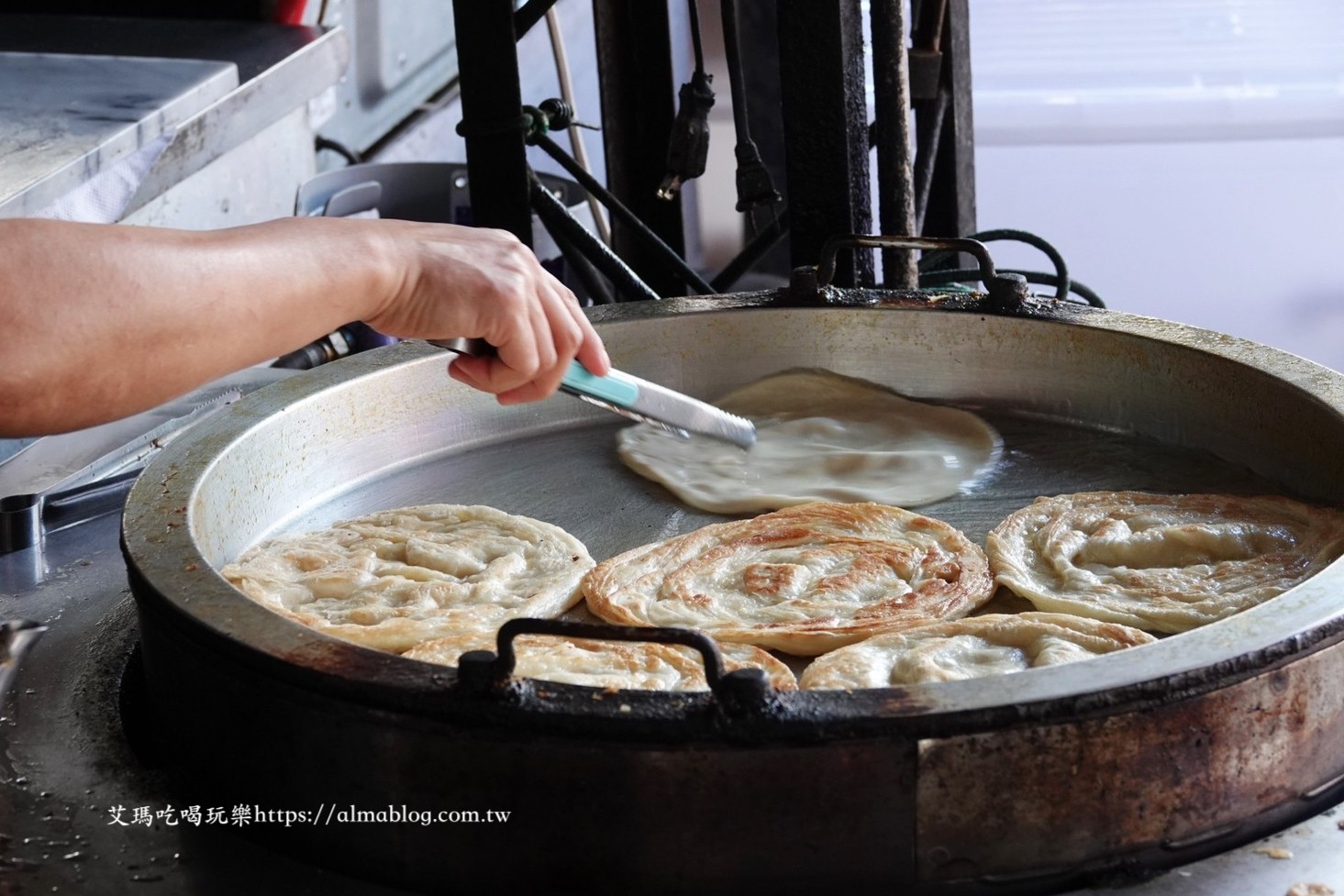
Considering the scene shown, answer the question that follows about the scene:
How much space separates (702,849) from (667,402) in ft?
2.94

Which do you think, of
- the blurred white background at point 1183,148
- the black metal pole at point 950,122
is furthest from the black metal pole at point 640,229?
the blurred white background at point 1183,148

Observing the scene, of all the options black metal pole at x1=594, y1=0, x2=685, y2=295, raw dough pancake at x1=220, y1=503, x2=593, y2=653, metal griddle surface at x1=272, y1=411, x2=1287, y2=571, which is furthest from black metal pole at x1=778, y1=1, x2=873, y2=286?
raw dough pancake at x1=220, y1=503, x2=593, y2=653

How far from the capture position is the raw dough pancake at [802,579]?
1817mm

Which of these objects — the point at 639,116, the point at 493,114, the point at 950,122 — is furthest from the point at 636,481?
the point at 950,122

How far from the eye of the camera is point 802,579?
1.97 metres

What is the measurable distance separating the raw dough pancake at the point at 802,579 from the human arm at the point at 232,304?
0.33 meters

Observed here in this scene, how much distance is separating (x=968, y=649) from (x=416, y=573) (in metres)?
0.81

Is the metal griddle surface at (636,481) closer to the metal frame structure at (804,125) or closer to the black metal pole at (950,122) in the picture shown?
the metal frame structure at (804,125)

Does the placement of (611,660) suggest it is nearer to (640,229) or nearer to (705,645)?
(705,645)

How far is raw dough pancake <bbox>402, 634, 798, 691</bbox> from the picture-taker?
1651 mm

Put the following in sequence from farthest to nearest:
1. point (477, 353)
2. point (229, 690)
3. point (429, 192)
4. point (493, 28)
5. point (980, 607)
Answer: point (429, 192)
point (493, 28)
point (980, 607)
point (477, 353)
point (229, 690)

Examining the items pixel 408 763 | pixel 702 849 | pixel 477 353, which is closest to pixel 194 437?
pixel 477 353

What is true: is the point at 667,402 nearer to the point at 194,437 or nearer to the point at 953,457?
the point at 953,457

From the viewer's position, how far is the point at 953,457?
237 cm
